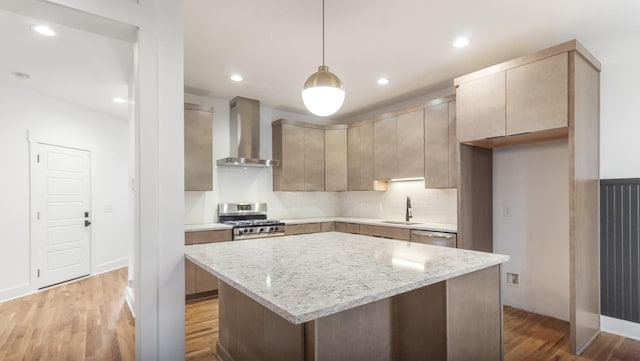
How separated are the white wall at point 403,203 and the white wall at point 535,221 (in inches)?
24.0

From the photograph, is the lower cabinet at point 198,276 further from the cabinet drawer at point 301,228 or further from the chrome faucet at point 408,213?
the chrome faucet at point 408,213

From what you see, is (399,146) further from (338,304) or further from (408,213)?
(338,304)

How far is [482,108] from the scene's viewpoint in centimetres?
319

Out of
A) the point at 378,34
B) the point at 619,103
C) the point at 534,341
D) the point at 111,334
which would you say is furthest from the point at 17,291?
the point at 619,103

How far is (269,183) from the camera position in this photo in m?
5.20

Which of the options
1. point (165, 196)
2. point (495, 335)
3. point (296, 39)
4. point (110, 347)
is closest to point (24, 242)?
point (110, 347)

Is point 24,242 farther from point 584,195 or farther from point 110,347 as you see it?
point 584,195

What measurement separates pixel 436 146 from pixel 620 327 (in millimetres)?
2421

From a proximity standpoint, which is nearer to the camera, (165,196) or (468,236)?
(165,196)

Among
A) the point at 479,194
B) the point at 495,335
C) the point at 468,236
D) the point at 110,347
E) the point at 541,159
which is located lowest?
the point at 110,347

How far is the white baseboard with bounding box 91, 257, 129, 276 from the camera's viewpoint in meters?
5.28

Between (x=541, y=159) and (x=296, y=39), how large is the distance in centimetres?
283

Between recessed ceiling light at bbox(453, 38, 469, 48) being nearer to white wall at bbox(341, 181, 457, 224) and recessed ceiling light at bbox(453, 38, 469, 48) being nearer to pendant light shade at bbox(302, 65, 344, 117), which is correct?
pendant light shade at bbox(302, 65, 344, 117)

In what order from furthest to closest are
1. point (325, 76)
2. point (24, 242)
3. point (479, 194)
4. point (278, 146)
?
point (278, 146) < point (24, 242) < point (479, 194) < point (325, 76)
